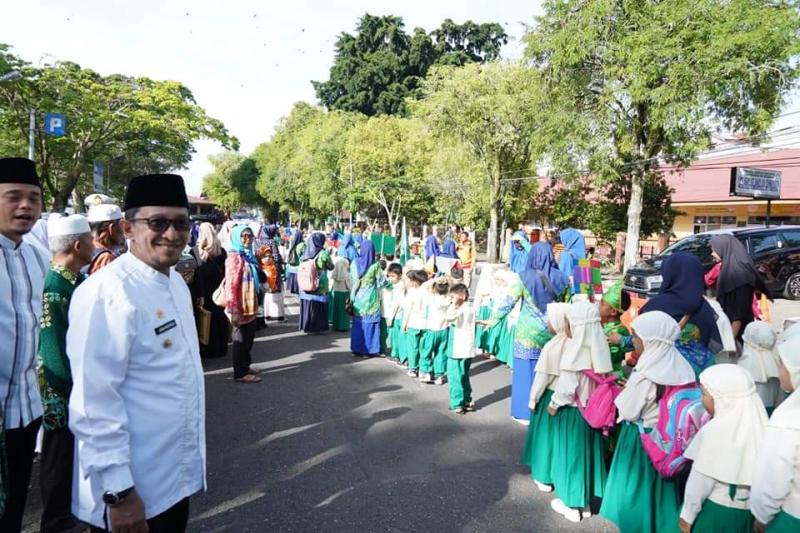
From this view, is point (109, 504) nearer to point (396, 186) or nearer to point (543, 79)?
point (543, 79)

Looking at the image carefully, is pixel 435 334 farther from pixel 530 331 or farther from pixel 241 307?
pixel 241 307

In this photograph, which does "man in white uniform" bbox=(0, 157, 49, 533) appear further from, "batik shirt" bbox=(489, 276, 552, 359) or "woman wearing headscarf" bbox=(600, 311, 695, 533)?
"batik shirt" bbox=(489, 276, 552, 359)

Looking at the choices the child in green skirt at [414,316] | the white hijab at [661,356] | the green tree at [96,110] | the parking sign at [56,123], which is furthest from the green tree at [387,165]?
the white hijab at [661,356]

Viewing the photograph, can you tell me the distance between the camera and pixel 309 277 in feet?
31.4

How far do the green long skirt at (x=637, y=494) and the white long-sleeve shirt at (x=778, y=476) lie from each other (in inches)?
32.1

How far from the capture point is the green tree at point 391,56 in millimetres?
56344

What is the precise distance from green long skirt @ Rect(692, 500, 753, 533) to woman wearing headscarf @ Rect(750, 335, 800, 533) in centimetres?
15

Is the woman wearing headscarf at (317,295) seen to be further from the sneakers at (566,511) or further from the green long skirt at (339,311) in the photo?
the sneakers at (566,511)

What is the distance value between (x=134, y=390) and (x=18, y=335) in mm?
1102

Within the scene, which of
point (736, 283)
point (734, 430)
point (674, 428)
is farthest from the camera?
point (736, 283)

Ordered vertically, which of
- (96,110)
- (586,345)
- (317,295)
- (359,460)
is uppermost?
(96,110)

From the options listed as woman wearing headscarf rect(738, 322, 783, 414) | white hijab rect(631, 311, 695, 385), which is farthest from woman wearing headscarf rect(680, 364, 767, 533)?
woman wearing headscarf rect(738, 322, 783, 414)

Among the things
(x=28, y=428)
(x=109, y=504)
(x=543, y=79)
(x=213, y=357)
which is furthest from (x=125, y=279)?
(x=543, y=79)

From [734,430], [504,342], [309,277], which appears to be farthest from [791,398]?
[309,277]
